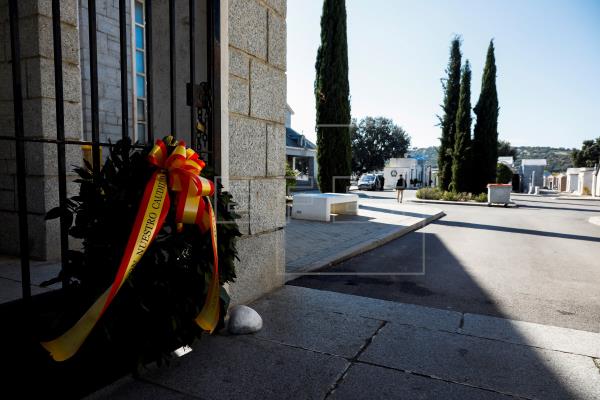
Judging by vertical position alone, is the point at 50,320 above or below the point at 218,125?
below

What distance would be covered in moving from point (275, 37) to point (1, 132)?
134 inches

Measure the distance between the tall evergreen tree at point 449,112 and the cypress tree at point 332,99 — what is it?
37.3 feet

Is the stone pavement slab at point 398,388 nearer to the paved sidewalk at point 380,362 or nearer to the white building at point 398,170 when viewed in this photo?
the paved sidewalk at point 380,362

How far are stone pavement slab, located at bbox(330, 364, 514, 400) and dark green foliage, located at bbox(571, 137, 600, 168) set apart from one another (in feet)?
245

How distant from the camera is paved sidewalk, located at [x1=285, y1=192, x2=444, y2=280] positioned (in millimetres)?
5535

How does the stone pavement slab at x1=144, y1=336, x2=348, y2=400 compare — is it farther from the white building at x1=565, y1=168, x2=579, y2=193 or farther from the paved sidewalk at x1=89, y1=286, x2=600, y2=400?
the white building at x1=565, y1=168, x2=579, y2=193

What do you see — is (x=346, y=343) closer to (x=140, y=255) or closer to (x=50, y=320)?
(x=140, y=255)

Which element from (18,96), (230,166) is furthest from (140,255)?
(230,166)

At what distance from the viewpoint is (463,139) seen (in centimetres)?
2205

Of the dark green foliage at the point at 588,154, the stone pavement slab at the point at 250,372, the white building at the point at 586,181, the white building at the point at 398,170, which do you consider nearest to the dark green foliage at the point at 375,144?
the white building at the point at 398,170

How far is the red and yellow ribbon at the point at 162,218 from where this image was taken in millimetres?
1755

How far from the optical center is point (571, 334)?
298 centimetres

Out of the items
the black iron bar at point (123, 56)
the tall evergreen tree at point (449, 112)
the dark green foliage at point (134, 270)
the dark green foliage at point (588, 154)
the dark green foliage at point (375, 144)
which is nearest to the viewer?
the dark green foliage at point (134, 270)

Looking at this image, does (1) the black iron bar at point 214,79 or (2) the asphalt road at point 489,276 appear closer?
(1) the black iron bar at point 214,79
